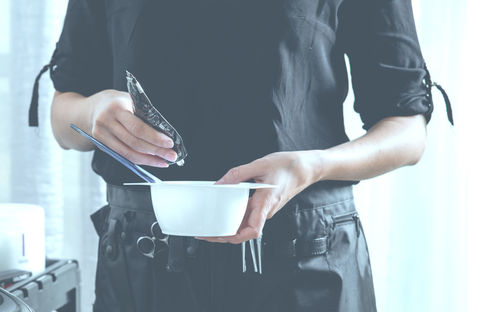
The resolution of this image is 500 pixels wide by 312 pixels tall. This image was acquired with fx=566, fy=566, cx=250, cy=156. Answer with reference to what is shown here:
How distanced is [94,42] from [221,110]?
263 millimetres

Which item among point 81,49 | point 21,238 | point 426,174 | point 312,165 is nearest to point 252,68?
point 312,165

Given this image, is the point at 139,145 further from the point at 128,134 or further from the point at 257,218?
the point at 257,218

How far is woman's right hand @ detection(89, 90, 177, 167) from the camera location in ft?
2.04

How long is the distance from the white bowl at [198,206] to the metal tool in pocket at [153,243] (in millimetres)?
161

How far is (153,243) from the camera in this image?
0.77m

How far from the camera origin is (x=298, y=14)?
2.61 feet

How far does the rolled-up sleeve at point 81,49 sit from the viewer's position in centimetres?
88

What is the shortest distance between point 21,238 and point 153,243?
14.1 inches

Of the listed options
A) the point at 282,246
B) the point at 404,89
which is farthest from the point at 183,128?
the point at 404,89

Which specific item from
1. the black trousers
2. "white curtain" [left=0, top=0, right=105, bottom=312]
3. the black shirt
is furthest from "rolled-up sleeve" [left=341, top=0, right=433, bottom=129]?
"white curtain" [left=0, top=0, right=105, bottom=312]

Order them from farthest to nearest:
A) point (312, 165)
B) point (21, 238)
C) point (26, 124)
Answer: point (26, 124) → point (21, 238) → point (312, 165)

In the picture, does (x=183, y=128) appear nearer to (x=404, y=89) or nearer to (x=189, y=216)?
(x=189, y=216)

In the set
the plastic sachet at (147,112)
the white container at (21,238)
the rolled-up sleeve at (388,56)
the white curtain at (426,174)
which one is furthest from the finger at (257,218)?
the white curtain at (426,174)

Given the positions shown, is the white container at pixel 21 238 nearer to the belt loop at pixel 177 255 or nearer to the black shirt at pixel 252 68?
the black shirt at pixel 252 68
